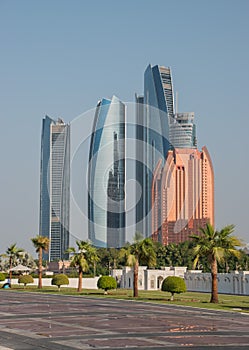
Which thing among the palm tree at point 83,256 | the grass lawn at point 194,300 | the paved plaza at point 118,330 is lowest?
the grass lawn at point 194,300

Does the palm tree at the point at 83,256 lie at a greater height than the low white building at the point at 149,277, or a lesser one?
greater

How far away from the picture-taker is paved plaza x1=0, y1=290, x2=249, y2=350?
66.2 feet

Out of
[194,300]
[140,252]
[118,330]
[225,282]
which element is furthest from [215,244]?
[225,282]

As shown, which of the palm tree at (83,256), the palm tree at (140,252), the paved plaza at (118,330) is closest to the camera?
the paved plaza at (118,330)

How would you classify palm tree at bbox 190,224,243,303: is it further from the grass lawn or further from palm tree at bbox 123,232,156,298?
palm tree at bbox 123,232,156,298

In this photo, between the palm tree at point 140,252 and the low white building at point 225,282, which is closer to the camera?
the palm tree at point 140,252

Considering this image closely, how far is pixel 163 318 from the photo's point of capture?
3098cm

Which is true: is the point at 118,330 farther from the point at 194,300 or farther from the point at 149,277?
the point at 149,277

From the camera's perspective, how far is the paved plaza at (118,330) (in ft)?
66.2

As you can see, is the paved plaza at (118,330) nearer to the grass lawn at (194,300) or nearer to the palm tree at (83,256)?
the grass lawn at (194,300)

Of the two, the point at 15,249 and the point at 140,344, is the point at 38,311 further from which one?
the point at 15,249

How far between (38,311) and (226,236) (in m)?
15.2

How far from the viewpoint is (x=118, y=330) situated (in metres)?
24.8

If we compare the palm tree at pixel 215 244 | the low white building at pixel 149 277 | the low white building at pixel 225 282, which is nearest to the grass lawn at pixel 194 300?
the palm tree at pixel 215 244
